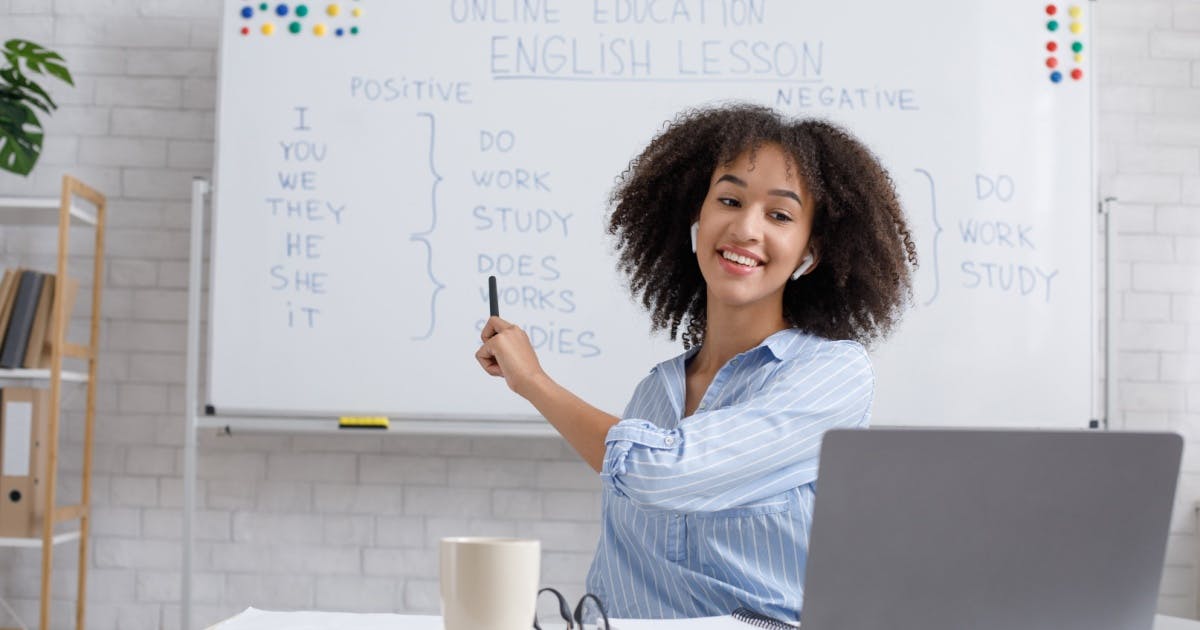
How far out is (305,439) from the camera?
8.81 ft

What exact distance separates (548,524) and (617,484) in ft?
5.53

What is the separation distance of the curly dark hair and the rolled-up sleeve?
0.19 meters

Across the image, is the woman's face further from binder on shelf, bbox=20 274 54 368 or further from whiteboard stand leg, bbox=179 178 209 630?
binder on shelf, bbox=20 274 54 368

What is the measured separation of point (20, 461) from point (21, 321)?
0.31m

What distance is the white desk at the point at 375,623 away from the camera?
896mm

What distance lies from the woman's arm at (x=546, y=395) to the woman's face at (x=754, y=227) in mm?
224

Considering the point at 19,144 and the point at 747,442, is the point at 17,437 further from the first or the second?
the point at 747,442

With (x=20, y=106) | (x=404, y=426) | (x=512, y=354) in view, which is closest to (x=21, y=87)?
(x=20, y=106)

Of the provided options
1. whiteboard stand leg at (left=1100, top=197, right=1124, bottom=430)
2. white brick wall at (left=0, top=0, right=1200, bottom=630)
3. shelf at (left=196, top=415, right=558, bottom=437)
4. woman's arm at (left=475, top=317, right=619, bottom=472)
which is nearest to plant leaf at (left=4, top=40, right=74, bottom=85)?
white brick wall at (left=0, top=0, right=1200, bottom=630)

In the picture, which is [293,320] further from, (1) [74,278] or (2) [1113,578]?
(2) [1113,578]

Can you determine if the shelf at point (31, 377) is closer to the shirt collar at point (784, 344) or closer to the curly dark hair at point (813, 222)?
the curly dark hair at point (813, 222)

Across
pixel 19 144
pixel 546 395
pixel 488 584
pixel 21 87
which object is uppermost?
pixel 21 87

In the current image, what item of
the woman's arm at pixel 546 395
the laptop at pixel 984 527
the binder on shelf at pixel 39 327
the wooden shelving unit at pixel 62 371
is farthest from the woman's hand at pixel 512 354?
the binder on shelf at pixel 39 327

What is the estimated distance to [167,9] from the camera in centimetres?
276
